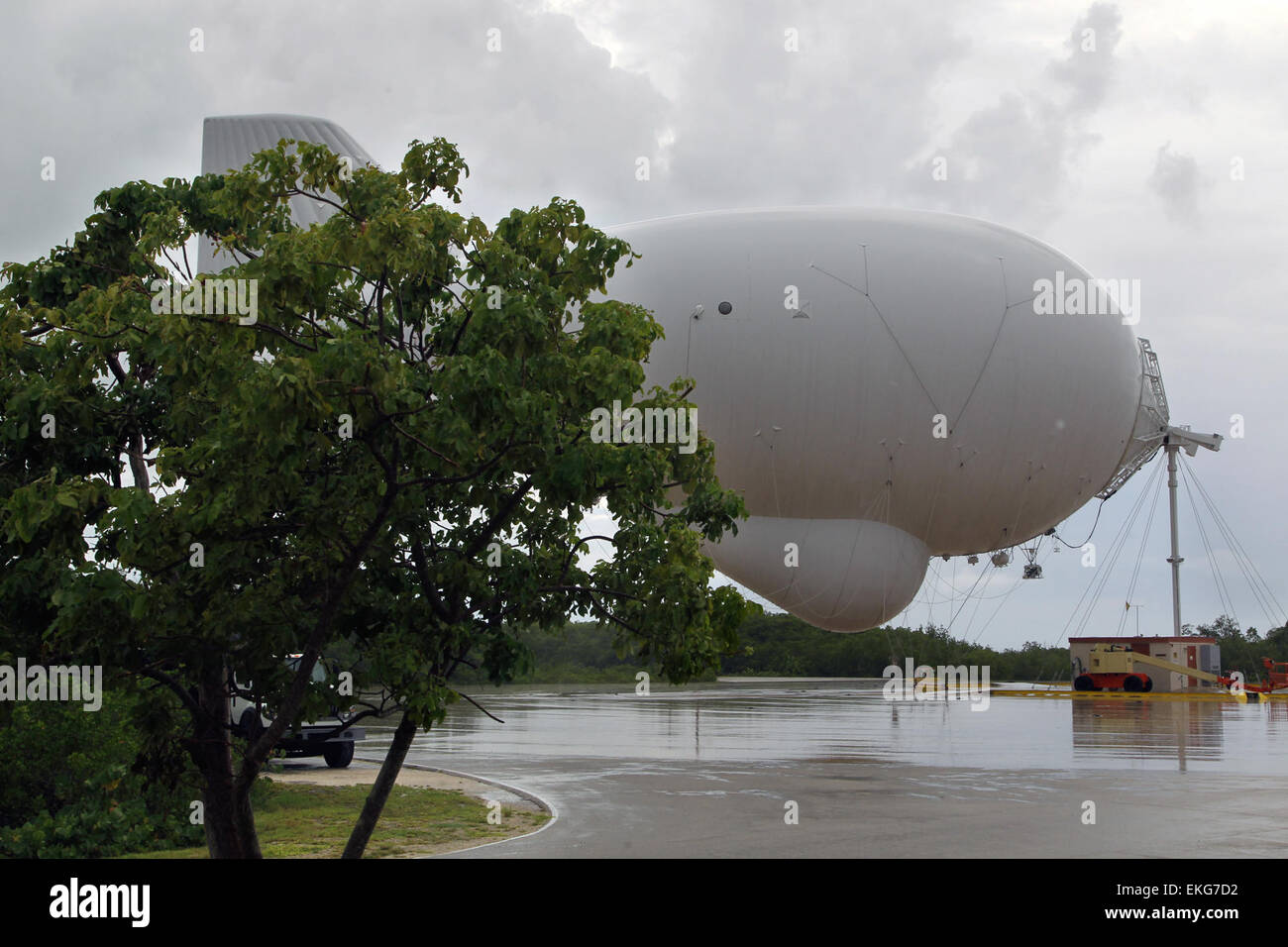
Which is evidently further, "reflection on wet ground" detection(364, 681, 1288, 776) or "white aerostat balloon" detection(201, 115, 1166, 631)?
"white aerostat balloon" detection(201, 115, 1166, 631)

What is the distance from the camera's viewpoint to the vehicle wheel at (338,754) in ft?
64.5

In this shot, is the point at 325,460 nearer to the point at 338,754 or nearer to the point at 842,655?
the point at 338,754

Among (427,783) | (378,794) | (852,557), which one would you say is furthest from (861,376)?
(378,794)

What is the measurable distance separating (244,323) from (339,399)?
2.25 feet

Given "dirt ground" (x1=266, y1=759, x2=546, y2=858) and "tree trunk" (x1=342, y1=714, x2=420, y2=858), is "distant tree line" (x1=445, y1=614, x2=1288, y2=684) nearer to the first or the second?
"dirt ground" (x1=266, y1=759, x2=546, y2=858)

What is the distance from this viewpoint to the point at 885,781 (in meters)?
17.6

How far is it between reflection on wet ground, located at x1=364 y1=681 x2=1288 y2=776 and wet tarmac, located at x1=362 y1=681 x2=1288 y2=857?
87mm

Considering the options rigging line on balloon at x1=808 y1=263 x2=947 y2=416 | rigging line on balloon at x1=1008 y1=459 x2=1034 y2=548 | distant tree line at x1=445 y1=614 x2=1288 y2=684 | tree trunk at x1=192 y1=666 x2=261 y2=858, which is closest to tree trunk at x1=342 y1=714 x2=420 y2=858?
tree trunk at x1=192 y1=666 x2=261 y2=858

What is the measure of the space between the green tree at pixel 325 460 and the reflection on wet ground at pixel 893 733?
1279 cm

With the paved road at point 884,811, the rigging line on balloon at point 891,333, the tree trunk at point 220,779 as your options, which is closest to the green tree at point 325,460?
the tree trunk at point 220,779

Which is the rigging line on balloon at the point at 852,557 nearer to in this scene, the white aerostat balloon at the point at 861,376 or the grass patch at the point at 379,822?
the white aerostat balloon at the point at 861,376

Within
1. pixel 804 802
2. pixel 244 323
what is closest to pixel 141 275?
pixel 244 323

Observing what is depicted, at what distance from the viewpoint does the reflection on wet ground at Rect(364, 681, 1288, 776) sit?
69.4ft
